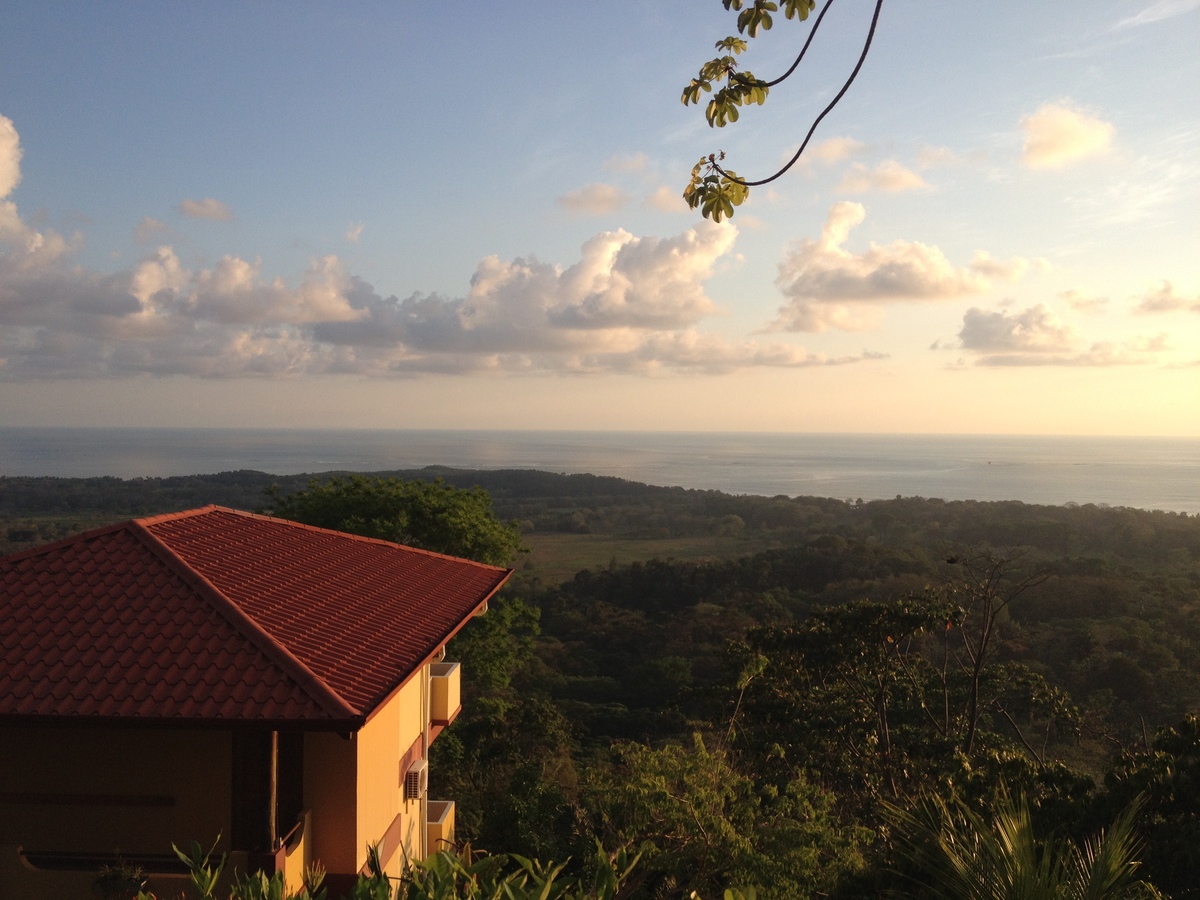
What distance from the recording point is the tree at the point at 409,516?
907 inches

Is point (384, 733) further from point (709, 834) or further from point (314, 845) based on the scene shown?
point (709, 834)

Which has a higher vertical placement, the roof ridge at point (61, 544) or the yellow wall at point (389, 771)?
the roof ridge at point (61, 544)

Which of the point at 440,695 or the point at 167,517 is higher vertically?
the point at 167,517

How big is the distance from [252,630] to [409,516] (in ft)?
52.9

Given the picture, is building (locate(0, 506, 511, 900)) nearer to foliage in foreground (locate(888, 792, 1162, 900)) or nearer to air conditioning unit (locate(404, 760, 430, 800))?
air conditioning unit (locate(404, 760, 430, 800))

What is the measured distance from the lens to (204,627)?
297 inches

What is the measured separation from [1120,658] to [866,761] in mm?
18220

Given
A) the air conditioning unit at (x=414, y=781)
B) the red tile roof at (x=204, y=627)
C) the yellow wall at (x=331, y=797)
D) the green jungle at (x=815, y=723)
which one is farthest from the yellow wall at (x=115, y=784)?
the air conditioning unit at (x=414, y=781)

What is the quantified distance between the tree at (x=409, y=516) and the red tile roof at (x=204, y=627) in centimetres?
1209

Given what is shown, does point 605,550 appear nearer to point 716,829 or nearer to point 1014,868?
point 716,829

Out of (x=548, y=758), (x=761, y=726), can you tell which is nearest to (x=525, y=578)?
(x=548, y=758)

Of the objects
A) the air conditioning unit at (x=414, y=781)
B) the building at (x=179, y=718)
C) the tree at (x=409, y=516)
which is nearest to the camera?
the building at (x=179, y=718)

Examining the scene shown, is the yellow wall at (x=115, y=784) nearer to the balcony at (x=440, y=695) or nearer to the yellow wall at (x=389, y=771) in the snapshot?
the yellow wall at (x=389, y=771)

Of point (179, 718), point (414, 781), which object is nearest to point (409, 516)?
point (414, 781)
